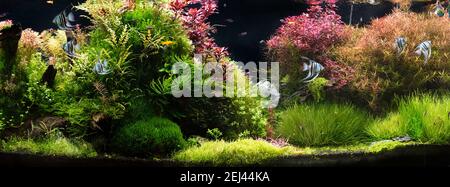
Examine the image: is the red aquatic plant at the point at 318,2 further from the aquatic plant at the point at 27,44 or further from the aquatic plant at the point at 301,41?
the aquatic plant at the point at 27,44

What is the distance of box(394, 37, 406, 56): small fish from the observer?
15.4ft

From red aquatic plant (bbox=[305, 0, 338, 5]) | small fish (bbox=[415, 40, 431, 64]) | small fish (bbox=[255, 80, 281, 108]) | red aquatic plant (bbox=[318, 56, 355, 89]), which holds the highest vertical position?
red aquatic plant (bbox=[305, 0, 338, 5])

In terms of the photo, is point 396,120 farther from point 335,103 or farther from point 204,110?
point 204,110

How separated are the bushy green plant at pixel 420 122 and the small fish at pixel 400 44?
56 centimetres

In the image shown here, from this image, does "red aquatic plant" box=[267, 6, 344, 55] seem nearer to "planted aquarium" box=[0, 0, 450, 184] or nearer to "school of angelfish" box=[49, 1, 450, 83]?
"planted aquarium" box=[0, 0, 450, 184]

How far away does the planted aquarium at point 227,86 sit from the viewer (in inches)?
153

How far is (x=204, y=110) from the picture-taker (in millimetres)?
Answer: 4535

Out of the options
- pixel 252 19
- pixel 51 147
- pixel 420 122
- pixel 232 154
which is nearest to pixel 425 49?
pixel 420 122

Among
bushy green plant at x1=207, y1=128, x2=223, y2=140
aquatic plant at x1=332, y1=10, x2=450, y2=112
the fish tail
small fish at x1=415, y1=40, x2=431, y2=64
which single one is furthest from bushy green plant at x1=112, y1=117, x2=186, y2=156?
small fish at x1=415, y1=40, x2=431, y2=64

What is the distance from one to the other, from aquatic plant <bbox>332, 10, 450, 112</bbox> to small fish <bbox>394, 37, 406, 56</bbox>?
4 cm
